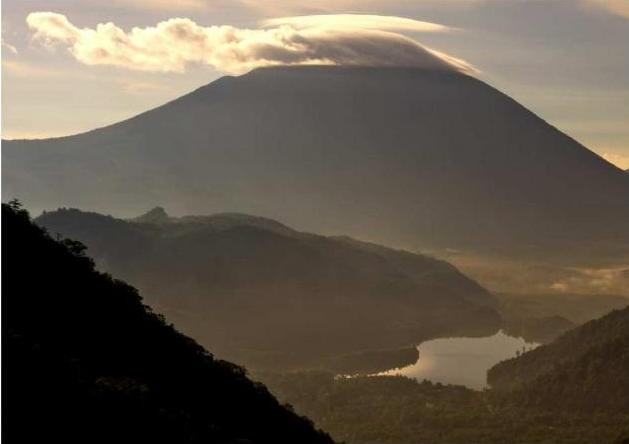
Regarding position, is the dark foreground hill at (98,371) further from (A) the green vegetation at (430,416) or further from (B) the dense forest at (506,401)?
(B) the dense forest at (506,401)

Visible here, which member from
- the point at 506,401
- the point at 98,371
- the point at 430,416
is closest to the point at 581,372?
the point at 506,401

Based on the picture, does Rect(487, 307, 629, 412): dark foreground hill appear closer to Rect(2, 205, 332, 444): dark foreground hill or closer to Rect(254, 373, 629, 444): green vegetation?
Rect(254, 373, 629, 444): green vegetation

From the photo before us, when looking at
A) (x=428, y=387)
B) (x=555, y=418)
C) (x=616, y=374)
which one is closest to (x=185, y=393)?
(x=555, y=418)

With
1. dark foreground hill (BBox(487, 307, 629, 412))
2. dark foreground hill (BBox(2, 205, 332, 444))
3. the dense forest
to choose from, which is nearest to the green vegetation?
the dense forest

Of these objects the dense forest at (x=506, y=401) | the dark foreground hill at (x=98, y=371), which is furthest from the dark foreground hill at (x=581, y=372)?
the dark foreground hill at (x=98, y=371)

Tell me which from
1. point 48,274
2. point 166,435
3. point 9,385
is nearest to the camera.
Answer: point 9,385

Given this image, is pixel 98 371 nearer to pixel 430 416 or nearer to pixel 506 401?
pixel 430 416

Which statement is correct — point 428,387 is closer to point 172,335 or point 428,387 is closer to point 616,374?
point 616,374
